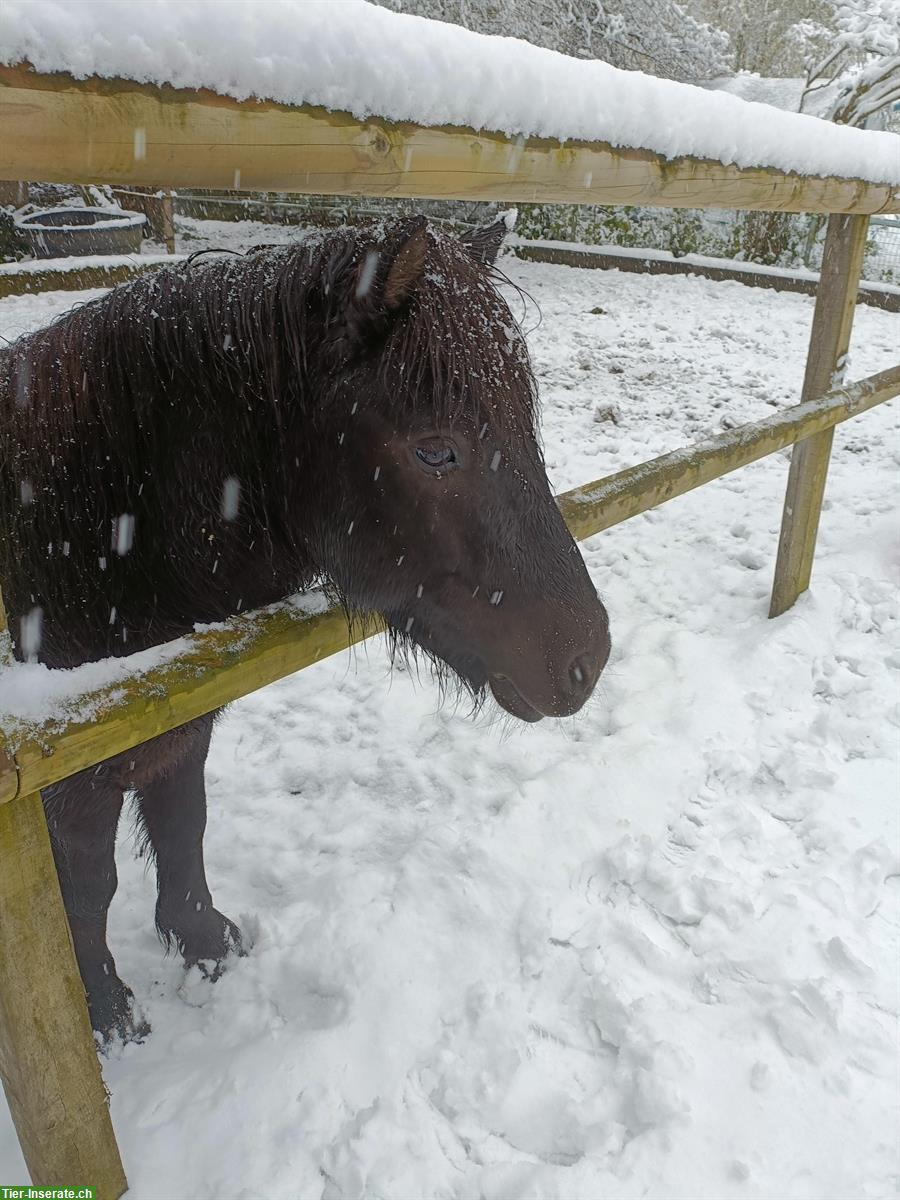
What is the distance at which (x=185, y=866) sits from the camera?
7.45 ft

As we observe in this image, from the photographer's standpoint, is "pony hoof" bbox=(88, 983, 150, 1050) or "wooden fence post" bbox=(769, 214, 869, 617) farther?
"wooden fence post" bbox=(769, 214, 869, 617)

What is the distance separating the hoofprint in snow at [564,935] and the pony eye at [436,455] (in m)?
1.52

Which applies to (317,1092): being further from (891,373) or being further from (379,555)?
(891,373)

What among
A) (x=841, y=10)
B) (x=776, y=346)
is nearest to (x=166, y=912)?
(x=776, y=346)

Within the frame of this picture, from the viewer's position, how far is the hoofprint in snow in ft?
5.74

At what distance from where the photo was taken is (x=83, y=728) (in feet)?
3.85

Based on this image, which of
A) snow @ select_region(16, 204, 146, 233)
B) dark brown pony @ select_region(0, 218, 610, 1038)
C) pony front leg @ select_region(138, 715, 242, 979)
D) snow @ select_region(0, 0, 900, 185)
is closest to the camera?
snow @ select_region(0, 0, 900, 185)

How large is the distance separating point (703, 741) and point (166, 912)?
205cm

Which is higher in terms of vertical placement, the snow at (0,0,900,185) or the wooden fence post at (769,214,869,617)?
the snow at (0,0,900,185)

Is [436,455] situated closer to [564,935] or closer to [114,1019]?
[564,935]

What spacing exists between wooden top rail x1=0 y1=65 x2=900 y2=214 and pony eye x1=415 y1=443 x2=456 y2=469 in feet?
1.45

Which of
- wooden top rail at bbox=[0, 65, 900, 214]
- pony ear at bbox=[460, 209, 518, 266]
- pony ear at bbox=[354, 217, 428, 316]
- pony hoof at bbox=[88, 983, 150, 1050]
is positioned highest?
wooden top rail at bbox=[0, 65, 900, 214]

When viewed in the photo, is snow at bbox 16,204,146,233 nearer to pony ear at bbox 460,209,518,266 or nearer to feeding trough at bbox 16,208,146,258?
feeding trough at bbox 16,208,146,258

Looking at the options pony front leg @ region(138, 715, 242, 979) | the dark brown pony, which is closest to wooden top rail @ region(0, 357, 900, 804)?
the dark brown pony
